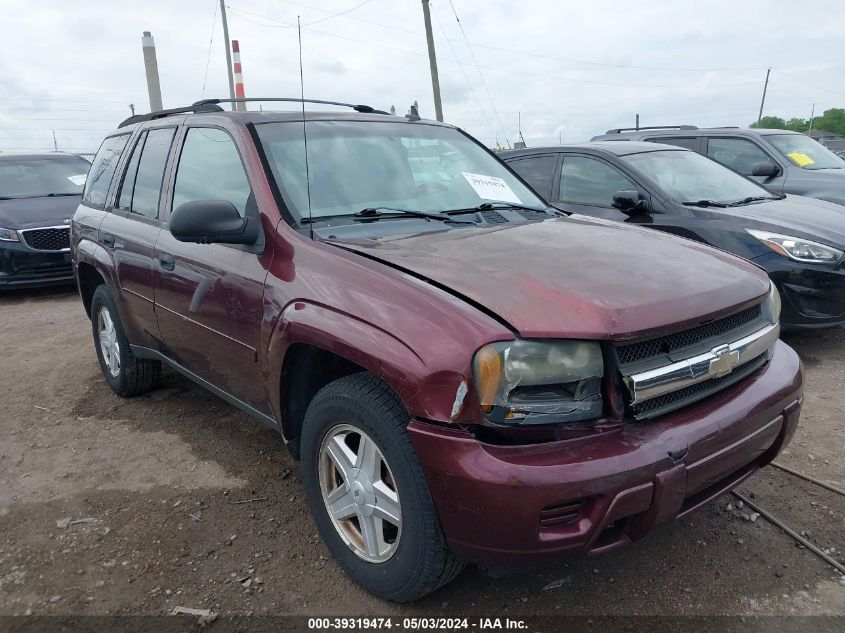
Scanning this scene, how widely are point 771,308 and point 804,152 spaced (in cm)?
681

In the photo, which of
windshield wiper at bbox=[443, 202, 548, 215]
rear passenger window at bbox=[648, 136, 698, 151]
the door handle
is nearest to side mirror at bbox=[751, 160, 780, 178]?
rear passenger window at bbox=[648, 136, 698, 151]

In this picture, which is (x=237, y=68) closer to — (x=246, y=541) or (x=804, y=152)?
(x=804, y=152)

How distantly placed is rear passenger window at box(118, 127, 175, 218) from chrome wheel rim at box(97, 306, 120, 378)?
0.82 m

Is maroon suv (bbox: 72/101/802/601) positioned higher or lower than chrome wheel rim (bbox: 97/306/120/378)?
higher

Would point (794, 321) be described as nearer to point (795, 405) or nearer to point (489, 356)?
point (795, 405)

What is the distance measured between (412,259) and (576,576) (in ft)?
4.33

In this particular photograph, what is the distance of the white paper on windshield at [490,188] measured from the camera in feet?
10.6

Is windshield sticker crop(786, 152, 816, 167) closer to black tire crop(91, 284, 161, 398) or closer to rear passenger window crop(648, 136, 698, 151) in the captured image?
rear passenger window crop(648, 136, 698, 151)

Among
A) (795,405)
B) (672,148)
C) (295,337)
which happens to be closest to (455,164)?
(295,337)

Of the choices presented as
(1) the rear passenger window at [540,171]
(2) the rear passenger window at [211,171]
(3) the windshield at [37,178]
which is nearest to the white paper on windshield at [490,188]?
(2) the rear passenger window at [211,171]

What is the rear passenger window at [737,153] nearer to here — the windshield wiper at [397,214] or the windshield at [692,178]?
the windshield at [692,178]

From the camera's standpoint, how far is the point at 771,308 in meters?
2.52

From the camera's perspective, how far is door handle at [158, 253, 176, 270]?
3209mm

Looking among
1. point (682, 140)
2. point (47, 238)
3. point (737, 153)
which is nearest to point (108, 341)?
point (47, 238)
